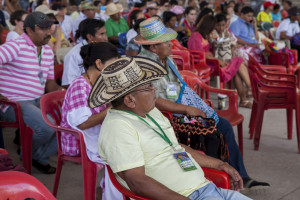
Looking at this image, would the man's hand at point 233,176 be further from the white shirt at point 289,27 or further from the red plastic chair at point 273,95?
the white shirt at point 289,27

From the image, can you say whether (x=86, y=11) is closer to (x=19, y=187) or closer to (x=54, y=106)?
(x=54, y=106)

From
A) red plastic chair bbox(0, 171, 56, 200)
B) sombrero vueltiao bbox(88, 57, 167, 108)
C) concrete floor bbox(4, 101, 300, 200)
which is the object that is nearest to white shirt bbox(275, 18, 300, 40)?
concrete floor bbox(4, 101, 300, 200)

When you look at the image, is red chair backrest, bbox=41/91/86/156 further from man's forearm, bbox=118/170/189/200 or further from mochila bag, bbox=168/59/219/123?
man's forearm, bbox=118/170/189/200

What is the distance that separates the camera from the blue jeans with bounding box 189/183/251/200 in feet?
7.49

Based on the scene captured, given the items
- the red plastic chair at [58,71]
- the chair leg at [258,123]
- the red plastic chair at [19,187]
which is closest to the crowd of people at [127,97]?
the red plastic chair at [58,71]

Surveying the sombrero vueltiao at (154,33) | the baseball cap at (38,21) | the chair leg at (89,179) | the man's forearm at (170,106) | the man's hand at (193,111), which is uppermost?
the baseball cap at (38,21)

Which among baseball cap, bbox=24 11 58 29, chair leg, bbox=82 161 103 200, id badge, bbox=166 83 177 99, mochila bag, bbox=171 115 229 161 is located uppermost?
baseball cap, bbox=24 11 58 29

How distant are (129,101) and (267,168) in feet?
8.02

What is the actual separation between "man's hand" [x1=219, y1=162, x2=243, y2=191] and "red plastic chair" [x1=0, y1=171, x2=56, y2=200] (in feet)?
3.39

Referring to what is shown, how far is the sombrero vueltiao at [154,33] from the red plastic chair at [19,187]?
1.78m

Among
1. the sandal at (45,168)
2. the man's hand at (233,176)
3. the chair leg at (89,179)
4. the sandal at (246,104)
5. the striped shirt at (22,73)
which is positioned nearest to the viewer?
the man's hand at (233,176)

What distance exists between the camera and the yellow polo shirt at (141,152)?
6.87 feet

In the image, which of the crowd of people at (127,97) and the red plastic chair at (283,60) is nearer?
the crowd of people at (127,97)

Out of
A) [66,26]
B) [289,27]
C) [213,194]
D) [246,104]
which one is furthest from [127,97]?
[289,27]
